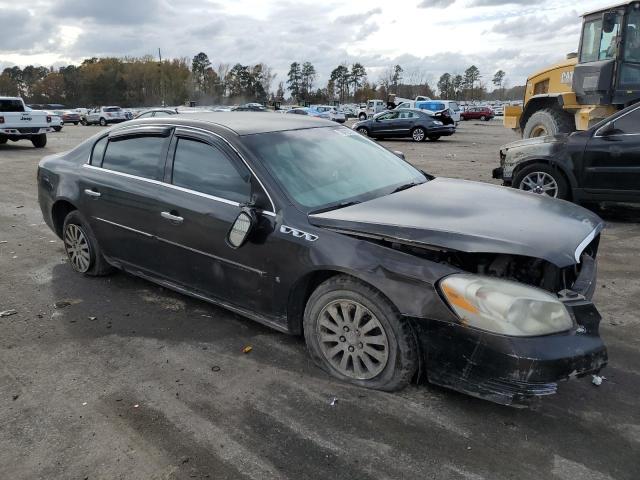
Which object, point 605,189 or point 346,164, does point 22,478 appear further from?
point 605,189

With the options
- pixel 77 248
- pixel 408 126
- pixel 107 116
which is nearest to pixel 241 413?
pixel 77 248

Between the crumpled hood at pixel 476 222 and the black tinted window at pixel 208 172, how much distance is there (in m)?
0.64

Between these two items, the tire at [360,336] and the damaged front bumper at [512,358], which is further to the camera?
the tire at [360,336]

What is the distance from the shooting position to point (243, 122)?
4105 mm

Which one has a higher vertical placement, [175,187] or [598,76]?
[598,76]

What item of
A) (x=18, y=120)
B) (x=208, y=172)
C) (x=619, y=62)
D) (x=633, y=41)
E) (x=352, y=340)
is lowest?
(x=352, y=340)

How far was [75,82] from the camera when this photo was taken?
9519cm

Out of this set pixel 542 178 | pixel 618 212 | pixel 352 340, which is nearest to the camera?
pixel 352 340

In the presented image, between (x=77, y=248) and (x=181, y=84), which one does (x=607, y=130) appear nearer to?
(x=77, y=248)

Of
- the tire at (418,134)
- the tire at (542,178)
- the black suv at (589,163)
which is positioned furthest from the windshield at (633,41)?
the tire at (418,134)

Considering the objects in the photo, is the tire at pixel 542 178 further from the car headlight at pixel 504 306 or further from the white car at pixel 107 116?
the white car at pixel 107 116

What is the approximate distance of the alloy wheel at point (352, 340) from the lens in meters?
3.06

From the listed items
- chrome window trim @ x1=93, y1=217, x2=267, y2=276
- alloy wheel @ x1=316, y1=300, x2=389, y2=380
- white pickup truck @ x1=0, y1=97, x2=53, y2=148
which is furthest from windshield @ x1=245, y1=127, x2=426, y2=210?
white pickup truck @ x1=0, y1=97, x2=53, y2=148

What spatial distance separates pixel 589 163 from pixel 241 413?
6.31 metres
